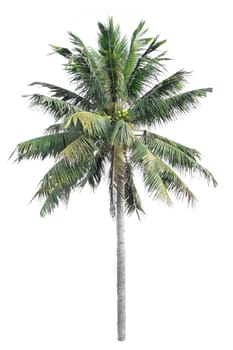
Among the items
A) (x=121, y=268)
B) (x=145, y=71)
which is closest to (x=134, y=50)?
(x=145, y=71)

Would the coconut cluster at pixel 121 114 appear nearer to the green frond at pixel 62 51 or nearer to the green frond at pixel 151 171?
the green frond at pixel 151 171

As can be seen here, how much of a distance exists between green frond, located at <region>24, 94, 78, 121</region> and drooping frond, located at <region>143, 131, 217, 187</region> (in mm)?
1944

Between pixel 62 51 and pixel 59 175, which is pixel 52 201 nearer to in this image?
pixel 59 175

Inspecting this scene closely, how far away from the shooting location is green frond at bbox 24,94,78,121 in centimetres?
1300

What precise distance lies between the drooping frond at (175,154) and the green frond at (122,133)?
85 centimetres

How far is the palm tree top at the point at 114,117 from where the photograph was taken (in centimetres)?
1286

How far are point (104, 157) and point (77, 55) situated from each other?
2517mm

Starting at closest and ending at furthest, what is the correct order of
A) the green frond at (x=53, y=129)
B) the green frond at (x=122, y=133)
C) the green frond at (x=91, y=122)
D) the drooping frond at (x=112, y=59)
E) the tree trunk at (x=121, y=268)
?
the green frond at (x=91, y=122), the green frond at (x=122, y=133), the drooping frond at (x=112, y=59), the tree trunk at (x=121, y=268), the green frond at (x=53, y=129)

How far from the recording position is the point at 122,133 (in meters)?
12.5

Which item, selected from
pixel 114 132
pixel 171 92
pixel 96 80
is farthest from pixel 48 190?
pixel 171 92

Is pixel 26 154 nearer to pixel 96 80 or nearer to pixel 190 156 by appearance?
pixel 96 80

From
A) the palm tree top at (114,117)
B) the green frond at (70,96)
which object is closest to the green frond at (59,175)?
the palm tree top at (114,117)

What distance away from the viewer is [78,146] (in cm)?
1265


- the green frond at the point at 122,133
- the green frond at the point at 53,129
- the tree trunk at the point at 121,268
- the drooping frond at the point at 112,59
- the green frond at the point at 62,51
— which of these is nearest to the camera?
the green frond at the point at 122,133
